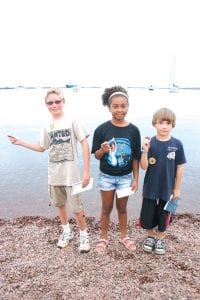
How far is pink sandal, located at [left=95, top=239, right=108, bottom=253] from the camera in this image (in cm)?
432

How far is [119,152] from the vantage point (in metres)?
4.02

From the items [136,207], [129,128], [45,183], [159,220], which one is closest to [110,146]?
[129,128]

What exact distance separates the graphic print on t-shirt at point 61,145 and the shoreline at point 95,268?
1291 millimetres

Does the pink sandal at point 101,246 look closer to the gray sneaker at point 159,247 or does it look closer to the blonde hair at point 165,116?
the gray sneaker at point 159,247

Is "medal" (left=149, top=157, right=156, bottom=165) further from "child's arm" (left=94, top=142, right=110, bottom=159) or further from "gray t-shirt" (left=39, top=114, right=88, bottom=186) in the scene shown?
"gray t-shirt" (left=39, top=114, right=88, bottom=186)

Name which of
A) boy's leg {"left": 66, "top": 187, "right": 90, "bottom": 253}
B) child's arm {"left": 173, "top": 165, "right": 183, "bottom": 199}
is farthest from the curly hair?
boy's leg {"left": 66, "top": 187, "right": 90, "bottom": 253}

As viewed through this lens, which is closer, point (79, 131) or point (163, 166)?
point (163, 166)

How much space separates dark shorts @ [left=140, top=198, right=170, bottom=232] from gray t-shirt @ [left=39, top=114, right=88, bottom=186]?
99 cm

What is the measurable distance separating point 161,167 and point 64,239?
174cm

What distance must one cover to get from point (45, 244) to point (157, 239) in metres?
1.59

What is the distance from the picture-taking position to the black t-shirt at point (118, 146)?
3.99 m

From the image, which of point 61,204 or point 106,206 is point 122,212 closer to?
point 106,206

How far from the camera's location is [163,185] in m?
4.09

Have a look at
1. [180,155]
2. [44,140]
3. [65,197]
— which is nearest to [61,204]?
[65,197]
